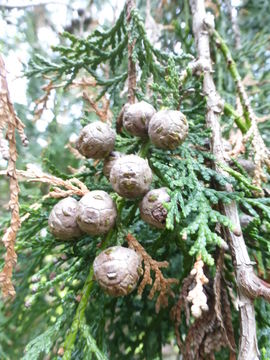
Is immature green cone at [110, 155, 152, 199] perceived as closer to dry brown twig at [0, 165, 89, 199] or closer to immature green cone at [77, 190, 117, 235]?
immature green cone at [77, 190, 117, 235]

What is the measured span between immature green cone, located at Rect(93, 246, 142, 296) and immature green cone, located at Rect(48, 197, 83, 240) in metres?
0.20

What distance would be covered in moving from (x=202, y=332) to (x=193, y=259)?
0.30m

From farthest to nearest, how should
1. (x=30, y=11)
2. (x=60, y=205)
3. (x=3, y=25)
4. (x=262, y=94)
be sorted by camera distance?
(x=30, y=11) → (x=3, y=25) → (x=262, y=94) → (x=60, y=205)

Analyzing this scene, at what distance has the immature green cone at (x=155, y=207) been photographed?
1351 mm

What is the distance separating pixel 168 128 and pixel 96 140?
31 cm

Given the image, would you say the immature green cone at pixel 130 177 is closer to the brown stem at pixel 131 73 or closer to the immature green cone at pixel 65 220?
the immature green cone at pixel 65 220

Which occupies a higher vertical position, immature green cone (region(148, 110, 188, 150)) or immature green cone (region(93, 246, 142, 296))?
immature green cone (region(148, 110, 188, 150))

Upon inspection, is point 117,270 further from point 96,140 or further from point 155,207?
point 96,140

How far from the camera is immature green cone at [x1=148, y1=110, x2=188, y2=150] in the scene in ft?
4.62

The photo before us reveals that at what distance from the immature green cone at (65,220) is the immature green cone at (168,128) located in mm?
418

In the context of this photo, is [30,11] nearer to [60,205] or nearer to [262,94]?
[262,94]

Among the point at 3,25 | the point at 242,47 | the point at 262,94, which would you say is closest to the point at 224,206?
the point at 262,94

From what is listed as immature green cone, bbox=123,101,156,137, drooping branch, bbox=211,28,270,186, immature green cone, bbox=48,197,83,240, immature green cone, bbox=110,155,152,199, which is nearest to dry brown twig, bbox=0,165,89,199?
immature green cone, bbox=48,197,83,240

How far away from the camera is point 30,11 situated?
12.9 feet
